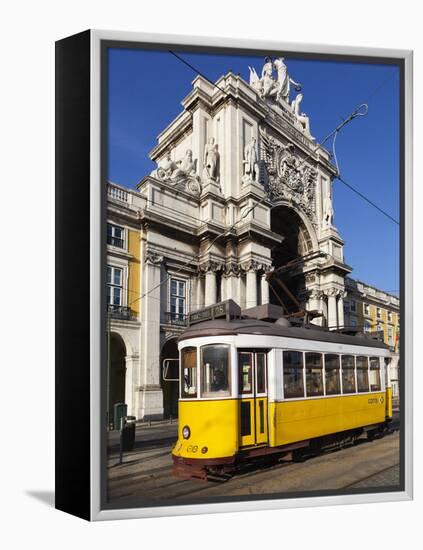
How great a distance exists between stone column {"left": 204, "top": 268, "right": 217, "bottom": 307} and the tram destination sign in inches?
42.1

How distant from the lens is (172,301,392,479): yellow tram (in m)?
10.2

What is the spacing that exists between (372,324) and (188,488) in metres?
6.93

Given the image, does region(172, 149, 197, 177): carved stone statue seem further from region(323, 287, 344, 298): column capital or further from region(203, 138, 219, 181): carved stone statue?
region(323, 287, 344, 298): column capital

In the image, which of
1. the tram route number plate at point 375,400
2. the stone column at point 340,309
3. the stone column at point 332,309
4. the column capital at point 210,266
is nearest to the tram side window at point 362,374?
the tram route number plate at point 375,400

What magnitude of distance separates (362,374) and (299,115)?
6.18 meters

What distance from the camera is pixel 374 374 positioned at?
1384cm

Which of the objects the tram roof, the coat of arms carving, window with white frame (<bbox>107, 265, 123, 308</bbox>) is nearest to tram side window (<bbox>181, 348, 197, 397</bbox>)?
the tram roof

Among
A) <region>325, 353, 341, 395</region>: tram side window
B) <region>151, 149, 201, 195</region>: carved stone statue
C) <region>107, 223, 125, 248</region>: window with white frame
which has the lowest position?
<region>325, 353, 341, 395</region>: tram side window

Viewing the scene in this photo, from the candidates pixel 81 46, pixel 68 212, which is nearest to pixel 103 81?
pixel 81 46

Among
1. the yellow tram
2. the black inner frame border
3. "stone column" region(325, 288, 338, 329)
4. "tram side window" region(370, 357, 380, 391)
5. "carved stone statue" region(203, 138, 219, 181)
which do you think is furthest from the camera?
"carved stone statue" region(203, 138, 219, 181)

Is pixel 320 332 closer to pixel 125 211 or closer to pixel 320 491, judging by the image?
pixel 320 491

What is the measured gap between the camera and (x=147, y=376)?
39.6 ft

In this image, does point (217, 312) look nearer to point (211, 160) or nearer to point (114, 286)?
point (114, 286)

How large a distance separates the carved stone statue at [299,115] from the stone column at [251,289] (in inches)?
146
